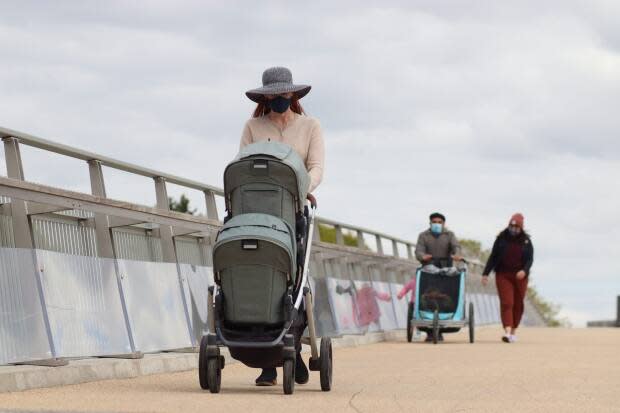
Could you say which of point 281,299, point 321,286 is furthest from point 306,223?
point 321,286

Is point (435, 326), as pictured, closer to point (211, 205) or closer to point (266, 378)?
point (211, 205)

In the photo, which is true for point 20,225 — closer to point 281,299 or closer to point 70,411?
point 281,299

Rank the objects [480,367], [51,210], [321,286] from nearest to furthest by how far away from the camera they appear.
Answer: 1. [51,210]
2. [480,367]
3. [321,286]

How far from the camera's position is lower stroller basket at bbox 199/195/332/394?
9.34 m

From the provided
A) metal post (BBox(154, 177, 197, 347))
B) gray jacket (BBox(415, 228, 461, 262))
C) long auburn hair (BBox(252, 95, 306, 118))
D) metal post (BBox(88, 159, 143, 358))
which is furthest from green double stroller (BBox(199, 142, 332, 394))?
gray jacket (BBox(415, 228, 461, 262))

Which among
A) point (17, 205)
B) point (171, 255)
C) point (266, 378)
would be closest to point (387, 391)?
point (266, 378)

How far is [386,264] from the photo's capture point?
92.9ft

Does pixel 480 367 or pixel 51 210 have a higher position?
pixel 51 210

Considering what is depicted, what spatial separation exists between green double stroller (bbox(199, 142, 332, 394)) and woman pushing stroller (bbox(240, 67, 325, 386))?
0.63m

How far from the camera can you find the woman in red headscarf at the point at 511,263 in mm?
23288

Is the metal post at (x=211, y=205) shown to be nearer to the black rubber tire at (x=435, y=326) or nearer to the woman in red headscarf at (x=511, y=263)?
the black rubber tire at (x=435, y=326)

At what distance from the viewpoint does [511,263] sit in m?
23.3

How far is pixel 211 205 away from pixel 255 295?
783 centimetres

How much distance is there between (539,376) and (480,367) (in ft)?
5.56
